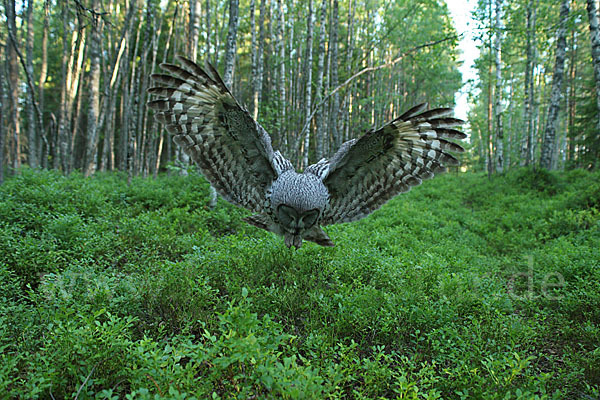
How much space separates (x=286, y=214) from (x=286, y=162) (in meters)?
0.99

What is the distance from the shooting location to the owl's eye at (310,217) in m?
4.10

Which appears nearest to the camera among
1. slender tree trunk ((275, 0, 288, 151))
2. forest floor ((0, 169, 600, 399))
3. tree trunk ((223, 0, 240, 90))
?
forest floor ((0, 169, 600, 399))

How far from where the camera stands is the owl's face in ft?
13.3

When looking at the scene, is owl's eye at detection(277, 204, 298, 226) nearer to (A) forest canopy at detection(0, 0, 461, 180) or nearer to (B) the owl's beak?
(B) the owl's beak

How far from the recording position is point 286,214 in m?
4.15

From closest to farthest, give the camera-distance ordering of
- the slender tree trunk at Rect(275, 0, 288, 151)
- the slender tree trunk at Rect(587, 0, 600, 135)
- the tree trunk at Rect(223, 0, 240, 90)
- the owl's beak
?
the owl's beak → the slender tree trunk at Rect(587, 0, 600, 135) → the tree trunk at Rect(223, 0, 240, 90) → the slender tree trunk at Rect(275, 0, 288, 151)

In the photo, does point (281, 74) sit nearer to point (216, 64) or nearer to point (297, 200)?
point (216, 64)

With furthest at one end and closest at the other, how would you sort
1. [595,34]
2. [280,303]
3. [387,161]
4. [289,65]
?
[289,65], [595,34], [387,161], [280,303]

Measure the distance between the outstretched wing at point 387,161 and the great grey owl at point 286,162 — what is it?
1cm

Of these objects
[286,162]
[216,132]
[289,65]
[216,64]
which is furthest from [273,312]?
[289,65]

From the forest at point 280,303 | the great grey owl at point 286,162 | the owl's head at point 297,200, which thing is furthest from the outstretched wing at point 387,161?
the forest at point 280,303

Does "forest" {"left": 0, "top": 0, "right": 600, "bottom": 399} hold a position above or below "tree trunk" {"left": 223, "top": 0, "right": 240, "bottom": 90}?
below

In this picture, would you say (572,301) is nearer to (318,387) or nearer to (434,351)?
(434,351)

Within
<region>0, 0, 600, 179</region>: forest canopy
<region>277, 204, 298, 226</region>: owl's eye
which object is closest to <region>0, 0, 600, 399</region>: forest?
<region>277, 204, 298, 226</region>: owl's eye
